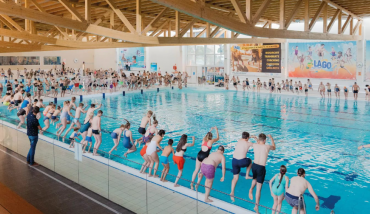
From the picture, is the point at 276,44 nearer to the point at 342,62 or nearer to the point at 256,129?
the point at 342,62

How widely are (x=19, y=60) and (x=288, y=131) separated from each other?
35.7m

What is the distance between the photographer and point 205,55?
3325cm

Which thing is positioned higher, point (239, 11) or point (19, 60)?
point (19, 60)

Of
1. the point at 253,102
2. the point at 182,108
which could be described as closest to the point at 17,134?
the point at 182,108

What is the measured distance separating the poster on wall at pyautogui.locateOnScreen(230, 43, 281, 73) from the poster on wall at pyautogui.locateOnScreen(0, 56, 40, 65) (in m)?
24.5

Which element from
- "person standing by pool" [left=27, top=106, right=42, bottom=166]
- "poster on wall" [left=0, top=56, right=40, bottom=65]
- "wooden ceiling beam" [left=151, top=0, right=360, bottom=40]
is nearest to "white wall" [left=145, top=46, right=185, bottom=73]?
"poster on wall" [left=0, top=56, right=40, bottom=65]

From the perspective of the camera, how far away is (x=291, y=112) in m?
15.8

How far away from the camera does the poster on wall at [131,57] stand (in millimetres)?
38812

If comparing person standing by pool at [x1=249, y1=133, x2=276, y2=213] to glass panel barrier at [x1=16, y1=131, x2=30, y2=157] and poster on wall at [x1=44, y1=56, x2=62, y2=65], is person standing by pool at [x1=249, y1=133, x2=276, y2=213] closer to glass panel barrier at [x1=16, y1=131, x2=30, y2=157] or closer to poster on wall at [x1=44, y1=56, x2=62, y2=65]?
glass panel barrier at [x1=16, y1=131, x2=30, y2=157]

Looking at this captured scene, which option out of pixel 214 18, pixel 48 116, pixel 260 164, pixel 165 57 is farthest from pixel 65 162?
pixel 165 57

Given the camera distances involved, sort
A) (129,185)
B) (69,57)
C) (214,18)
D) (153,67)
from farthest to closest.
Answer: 1. (69,57)
2. (153,67)
3. (214,18)
4. (129,185)

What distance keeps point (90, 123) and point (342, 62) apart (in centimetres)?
1987

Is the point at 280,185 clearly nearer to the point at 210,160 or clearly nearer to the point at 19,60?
the point at 210,160

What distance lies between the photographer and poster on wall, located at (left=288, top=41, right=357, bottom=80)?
73.9ft
